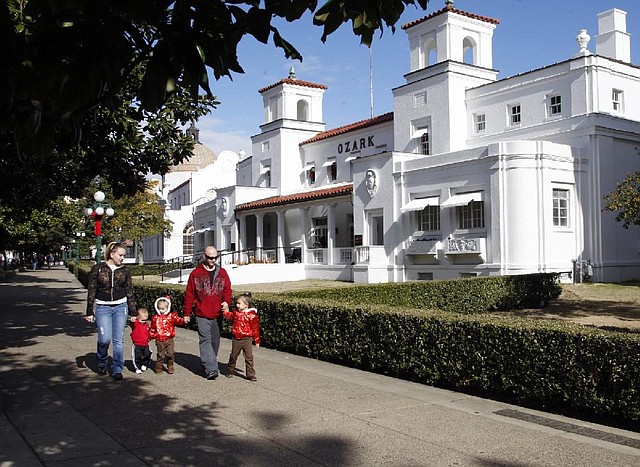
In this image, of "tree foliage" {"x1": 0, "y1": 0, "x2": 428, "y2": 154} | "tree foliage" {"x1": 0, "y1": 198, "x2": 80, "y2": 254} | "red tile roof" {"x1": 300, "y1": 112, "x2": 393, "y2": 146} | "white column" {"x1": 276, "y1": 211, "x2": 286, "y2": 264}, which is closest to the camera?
"tree foliage" {"x1": 0, "y1": 0, "x2": 428, "y2": 154}

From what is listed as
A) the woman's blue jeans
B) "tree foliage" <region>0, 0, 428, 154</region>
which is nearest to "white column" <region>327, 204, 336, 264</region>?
the woman's blue jeans

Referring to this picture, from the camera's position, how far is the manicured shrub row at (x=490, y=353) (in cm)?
→ 679


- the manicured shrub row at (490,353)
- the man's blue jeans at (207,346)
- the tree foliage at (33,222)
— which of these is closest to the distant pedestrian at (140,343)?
the man's blue jeans at (207,346)

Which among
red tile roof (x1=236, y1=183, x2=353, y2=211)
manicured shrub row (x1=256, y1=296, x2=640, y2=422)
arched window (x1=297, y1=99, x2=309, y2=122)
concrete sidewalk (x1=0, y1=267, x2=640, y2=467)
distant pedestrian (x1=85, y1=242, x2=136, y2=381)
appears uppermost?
arched window (x1=297, y1=99, x2=309, y2=122)

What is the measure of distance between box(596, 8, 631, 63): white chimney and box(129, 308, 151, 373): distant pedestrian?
2517 centimetres

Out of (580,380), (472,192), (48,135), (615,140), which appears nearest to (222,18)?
(48,135)

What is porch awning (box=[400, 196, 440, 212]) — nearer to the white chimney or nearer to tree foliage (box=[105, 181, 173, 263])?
the white chimney

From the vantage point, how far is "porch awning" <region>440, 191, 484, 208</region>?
24.4 meters

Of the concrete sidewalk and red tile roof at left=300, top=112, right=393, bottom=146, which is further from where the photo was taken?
red tile roof at left=300, top=112, right=393, bottom=146

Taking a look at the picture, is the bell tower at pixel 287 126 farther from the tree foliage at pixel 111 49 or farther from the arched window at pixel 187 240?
the tree foliage at pixel 111 49

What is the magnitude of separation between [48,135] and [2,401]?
5.02 meters

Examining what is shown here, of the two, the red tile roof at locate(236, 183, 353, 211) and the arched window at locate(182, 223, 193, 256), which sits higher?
the red tile roof at locate(236, 183, 353, 211)

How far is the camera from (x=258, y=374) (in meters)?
9.51

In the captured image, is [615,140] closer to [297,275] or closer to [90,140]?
[297,275]
